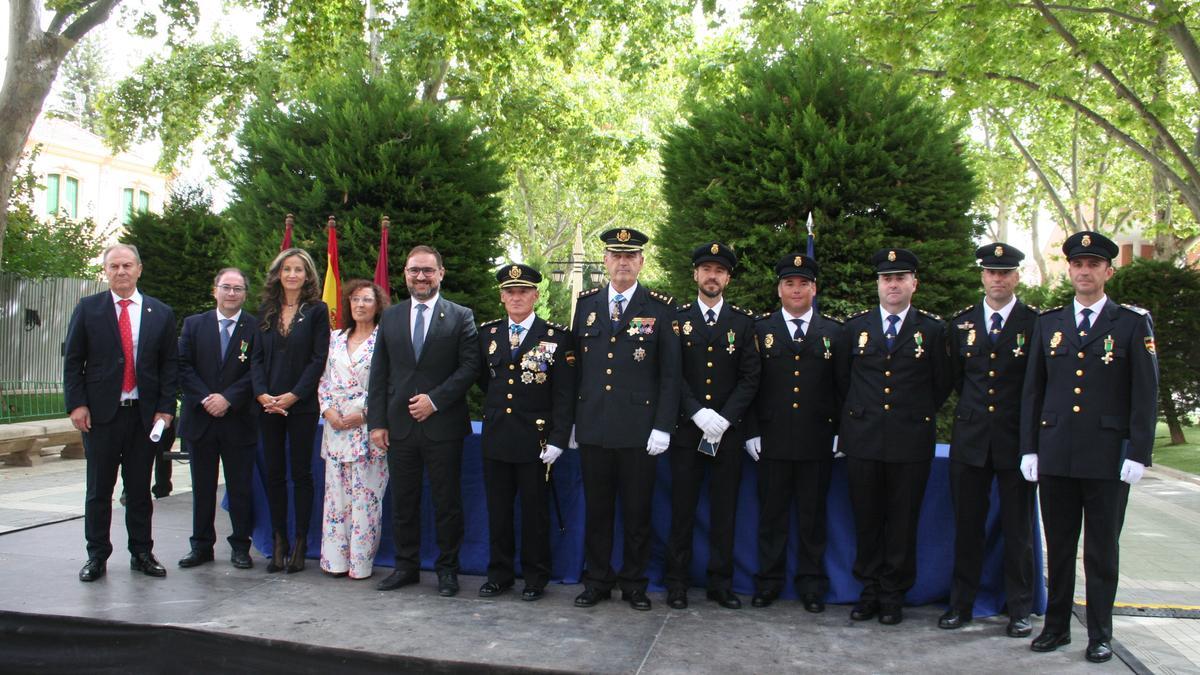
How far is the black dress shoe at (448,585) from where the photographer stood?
518 centimetres

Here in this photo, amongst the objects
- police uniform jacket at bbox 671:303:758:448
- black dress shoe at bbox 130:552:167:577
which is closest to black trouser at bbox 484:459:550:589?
police uniform jacket at bbox 671:303:758:448

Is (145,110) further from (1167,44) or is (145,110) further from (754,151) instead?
(1167,44)

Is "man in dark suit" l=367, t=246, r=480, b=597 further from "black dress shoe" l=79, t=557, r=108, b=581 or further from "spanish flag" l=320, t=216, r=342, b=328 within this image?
"spanish flag" l=320, t=216, r=342, b=328

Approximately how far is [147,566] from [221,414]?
956mm

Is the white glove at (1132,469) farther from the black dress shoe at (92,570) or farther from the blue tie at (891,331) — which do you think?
the black dress shoe at (92,570)

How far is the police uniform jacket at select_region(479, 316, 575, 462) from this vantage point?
5.08 m

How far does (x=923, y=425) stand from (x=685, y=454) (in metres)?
1.21

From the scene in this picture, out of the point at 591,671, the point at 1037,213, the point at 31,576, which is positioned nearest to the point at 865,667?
the point at 591,671

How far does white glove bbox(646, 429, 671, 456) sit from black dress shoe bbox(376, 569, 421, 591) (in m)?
1.61

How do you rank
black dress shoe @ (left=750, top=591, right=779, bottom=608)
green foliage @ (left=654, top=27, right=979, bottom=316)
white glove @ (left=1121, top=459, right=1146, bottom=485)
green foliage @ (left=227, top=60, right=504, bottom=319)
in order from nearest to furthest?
white glove @ (left=1121, top=459, right=1146, bottom=485) < black dress shoe @ (left=750, top=591, right=779, bottom=608) < green foliage @ (left=654, top=27, right=979, bottom=316) < green foliage @ (left=227, top=60, right=504, bottom=319)

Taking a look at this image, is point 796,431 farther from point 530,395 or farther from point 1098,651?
point 1098,651

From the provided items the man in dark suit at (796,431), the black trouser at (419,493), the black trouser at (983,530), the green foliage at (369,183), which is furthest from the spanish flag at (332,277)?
the black trouser at (983,530)

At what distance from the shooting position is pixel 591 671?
398cm

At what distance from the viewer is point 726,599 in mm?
5012
